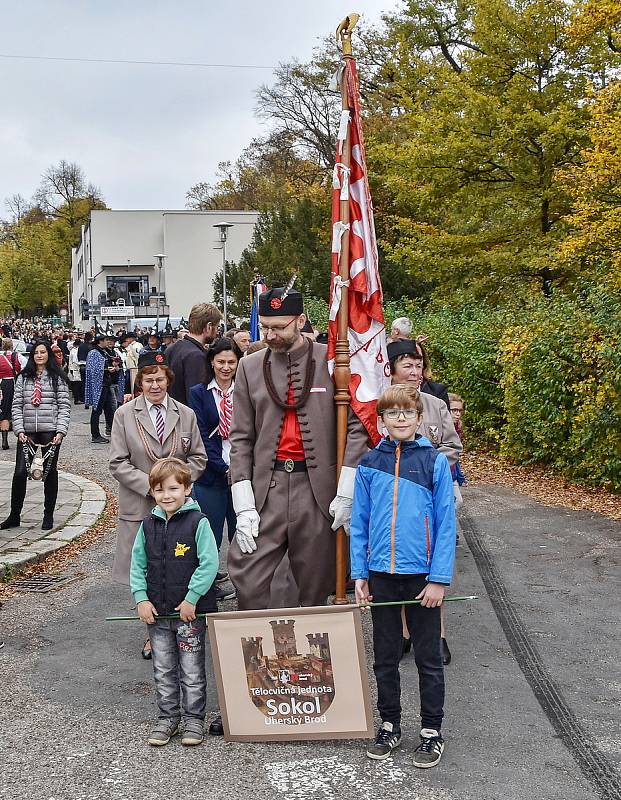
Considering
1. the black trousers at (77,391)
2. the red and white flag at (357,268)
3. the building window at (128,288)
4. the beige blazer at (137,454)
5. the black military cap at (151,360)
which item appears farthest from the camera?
the building window at (128,288)

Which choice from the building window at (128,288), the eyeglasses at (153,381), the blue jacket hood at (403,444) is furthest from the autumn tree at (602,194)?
the building window at (128,288)

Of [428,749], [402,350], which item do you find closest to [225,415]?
[402,350]

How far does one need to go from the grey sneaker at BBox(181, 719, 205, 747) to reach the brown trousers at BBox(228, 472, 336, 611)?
62 cm

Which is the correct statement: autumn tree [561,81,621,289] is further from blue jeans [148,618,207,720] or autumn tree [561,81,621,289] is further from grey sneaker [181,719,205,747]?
grey sneaker [181,719,205,747]

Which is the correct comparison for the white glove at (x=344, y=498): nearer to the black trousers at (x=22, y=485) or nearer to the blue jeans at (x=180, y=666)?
the blue jeans at (x=180, y=666)

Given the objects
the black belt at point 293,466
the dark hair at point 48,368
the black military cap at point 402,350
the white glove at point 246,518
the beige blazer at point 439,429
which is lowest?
the white glove at point 246,518

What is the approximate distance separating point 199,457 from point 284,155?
3799 cm

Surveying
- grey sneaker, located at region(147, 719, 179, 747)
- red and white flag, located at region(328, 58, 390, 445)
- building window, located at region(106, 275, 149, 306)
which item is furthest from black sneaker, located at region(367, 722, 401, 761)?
building window, located at region(106, 275, 149, 306)

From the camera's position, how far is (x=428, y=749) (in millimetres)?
4293

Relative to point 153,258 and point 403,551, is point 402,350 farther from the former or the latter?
point 153,258

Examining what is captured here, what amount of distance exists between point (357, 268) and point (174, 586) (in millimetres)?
1988

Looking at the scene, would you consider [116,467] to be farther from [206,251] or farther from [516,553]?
[206,251]

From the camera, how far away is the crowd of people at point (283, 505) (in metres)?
4.39

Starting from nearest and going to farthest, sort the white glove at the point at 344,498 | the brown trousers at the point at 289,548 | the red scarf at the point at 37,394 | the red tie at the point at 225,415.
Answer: the white glove at the point at 344,498
the brown trousers at the point at 289,548
the red tie at the point at 225,415
the red scarf at the point at 37,394
